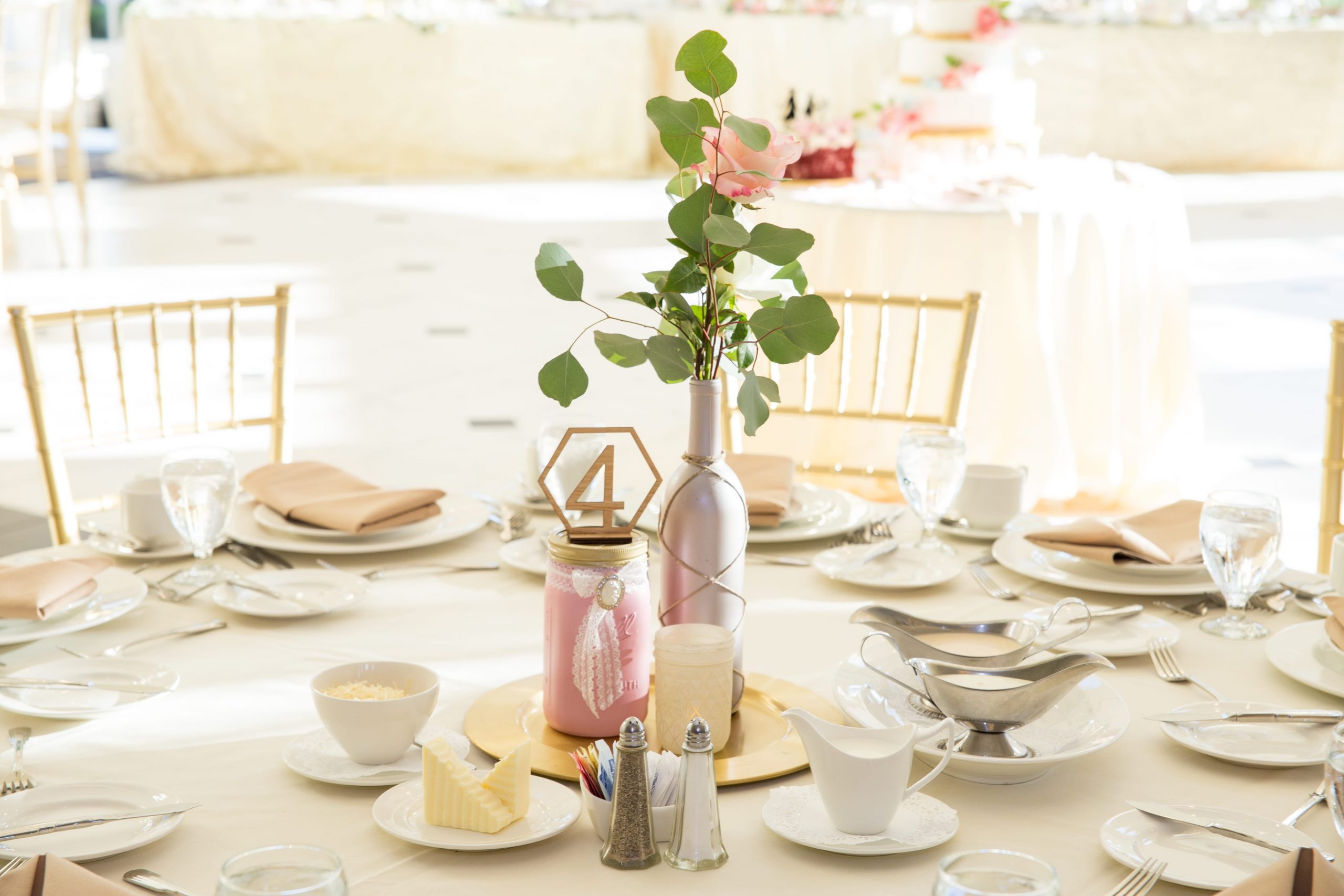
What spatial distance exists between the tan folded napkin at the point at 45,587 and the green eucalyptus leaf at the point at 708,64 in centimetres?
76

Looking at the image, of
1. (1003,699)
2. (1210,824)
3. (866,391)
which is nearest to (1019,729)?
(1003,699)

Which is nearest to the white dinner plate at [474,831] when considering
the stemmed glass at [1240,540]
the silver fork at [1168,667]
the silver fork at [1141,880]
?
the silver fork at [1141,880]

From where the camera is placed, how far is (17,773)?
1007 mm

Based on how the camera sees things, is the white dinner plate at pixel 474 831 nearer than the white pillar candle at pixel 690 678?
Yes

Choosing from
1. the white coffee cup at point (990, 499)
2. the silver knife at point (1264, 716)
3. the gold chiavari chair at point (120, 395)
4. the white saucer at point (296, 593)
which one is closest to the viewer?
the silver knife at point (1264, 716)

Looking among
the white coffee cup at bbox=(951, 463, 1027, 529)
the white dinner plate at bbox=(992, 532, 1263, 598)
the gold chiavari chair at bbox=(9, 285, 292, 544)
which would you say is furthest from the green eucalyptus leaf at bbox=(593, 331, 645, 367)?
the gold chiavari chair at bbox=(9, 285, 292, 544)

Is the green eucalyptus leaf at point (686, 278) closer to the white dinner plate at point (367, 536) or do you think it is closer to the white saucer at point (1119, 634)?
the white saucer at point (1119, 634)

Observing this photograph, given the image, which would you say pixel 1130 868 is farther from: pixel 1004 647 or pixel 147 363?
pixel 147 363

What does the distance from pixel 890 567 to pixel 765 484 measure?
0.24m

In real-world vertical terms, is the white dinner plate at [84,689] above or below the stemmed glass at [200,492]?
below

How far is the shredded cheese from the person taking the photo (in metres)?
1.02

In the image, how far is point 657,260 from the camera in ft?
21.9

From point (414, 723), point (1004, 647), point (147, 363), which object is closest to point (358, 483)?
point (414, 723)

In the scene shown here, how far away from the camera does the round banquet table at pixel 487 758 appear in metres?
0.89
